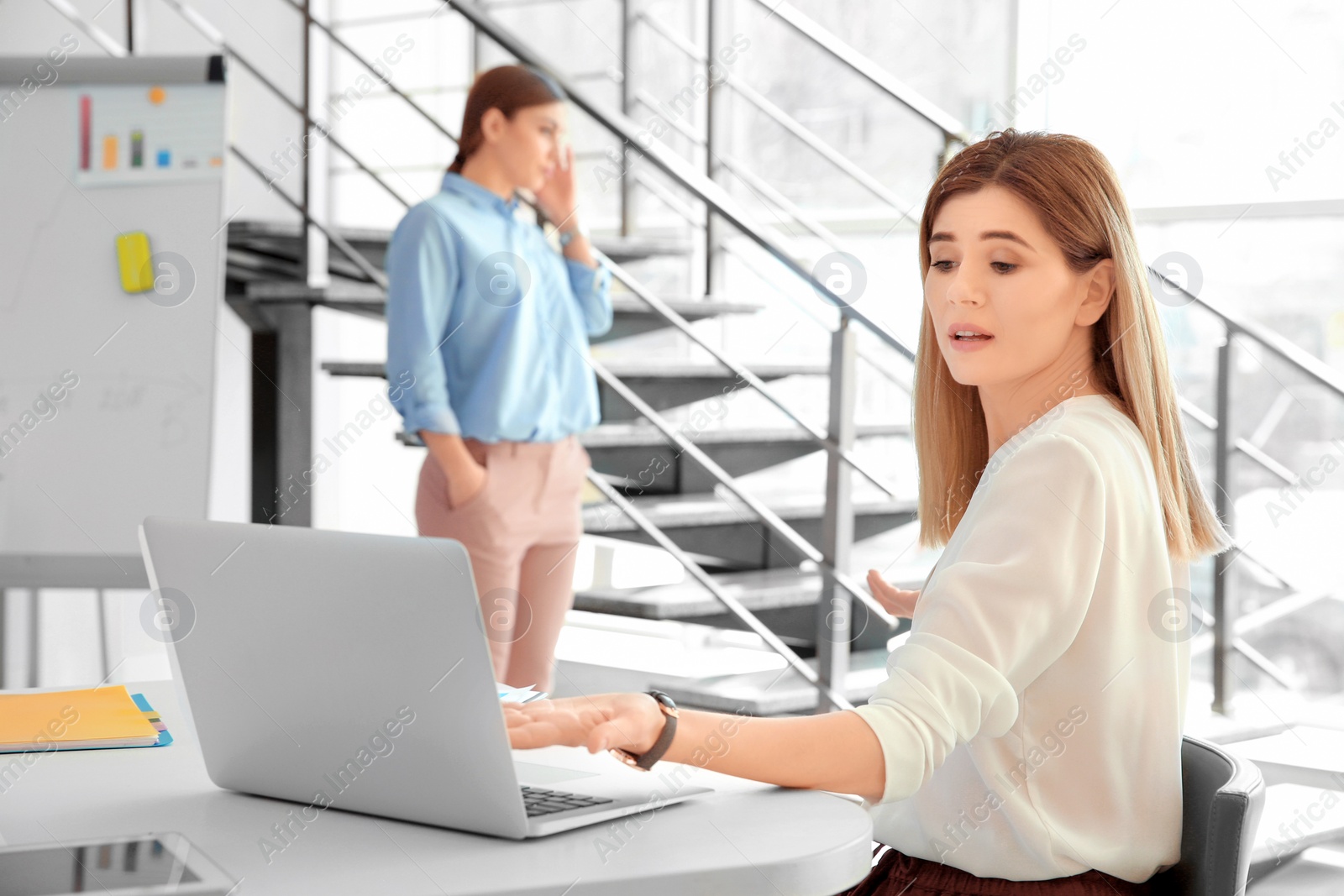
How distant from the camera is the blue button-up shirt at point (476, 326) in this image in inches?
79.2

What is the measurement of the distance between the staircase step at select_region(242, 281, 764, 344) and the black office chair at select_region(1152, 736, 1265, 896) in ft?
6.54

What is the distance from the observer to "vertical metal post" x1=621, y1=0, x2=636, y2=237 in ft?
10.8

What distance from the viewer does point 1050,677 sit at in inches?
36.5

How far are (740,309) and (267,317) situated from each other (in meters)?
1.07

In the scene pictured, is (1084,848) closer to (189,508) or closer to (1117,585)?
(1117,585)

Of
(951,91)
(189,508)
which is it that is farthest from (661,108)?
(189,508)

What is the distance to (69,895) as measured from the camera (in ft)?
2.11

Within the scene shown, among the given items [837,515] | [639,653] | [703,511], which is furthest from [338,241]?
[639,653]

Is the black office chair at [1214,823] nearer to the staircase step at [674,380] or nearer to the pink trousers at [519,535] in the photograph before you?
the pink trousers at [519,535]

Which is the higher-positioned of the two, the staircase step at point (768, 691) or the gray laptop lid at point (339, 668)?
the gray laptop lid at point (339, 668)

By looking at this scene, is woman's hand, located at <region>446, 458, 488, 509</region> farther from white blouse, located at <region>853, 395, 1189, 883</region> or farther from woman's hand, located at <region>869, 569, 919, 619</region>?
white blouse, located at <region>853, 395, 1189, 883</region>

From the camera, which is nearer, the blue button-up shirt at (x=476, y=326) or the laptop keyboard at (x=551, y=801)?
the laptop keyboard at (x=551, y=801)

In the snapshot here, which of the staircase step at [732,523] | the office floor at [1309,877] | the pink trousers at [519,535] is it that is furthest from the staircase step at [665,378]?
the office floor at [1309,877]

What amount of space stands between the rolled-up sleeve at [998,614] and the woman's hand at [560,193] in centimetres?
153
